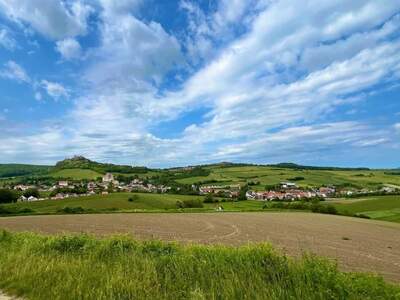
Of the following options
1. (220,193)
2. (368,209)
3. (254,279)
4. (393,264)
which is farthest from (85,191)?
(254,279)

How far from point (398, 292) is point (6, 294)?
8.09 meters

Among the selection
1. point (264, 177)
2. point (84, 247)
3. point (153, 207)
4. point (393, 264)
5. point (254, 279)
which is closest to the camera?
point (254, 279)

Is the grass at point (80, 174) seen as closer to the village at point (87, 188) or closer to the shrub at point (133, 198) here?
the village at point (87, 188)

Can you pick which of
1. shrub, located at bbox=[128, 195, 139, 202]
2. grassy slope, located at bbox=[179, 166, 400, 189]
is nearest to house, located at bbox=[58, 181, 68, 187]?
grassy slope, located at bbox=[179, 166, 400, 189]

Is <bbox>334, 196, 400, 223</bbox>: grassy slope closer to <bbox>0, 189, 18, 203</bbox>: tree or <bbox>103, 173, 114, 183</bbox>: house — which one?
<bbox>0, 189, 18, 203</bbox>: tree

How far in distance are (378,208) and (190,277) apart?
80090 mm

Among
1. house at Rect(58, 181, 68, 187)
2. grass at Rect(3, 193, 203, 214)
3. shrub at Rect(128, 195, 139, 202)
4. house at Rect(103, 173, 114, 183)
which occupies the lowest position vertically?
grass at Rect(3, 193, 203, 214)

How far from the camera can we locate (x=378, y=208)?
80.0 m

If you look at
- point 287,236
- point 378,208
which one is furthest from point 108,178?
point 287,236

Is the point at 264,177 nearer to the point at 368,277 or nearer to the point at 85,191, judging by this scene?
the point at 85,191

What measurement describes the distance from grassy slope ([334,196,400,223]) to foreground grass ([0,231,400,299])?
6180cm

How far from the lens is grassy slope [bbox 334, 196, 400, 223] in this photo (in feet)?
225

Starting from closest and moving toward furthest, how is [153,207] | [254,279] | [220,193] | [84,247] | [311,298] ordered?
[311,298]
[254,279]
[84,247]
[153,207]
[220,193]

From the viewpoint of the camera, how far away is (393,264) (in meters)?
20.5
